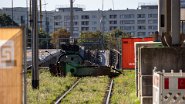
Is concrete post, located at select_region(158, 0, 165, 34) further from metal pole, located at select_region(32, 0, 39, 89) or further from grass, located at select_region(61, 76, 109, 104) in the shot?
metal pole, located at select_region(32, 0, 39, 89)

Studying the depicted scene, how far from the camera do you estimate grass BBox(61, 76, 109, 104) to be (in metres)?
16.5

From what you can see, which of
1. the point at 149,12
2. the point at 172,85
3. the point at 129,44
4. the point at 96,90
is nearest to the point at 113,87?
the point at 96,90

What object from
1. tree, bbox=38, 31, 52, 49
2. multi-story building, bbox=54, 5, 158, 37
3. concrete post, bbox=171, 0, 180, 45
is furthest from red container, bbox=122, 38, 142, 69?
multi-story building, bbox=54, 5, 158, 37

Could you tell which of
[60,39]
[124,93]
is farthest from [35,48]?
[60,39]

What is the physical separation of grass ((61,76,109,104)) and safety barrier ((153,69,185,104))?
6275 millimetres

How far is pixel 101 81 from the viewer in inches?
971

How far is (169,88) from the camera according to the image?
32.7 feet

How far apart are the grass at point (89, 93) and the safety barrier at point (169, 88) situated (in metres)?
6.28

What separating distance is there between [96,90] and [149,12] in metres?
170

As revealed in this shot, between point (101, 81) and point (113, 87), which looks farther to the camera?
point (101, 81)

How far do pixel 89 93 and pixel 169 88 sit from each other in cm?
896

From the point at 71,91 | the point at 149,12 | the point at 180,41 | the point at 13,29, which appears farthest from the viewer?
the point at 149,12

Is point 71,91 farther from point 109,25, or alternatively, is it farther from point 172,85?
point 109,25

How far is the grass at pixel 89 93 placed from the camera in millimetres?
16472
